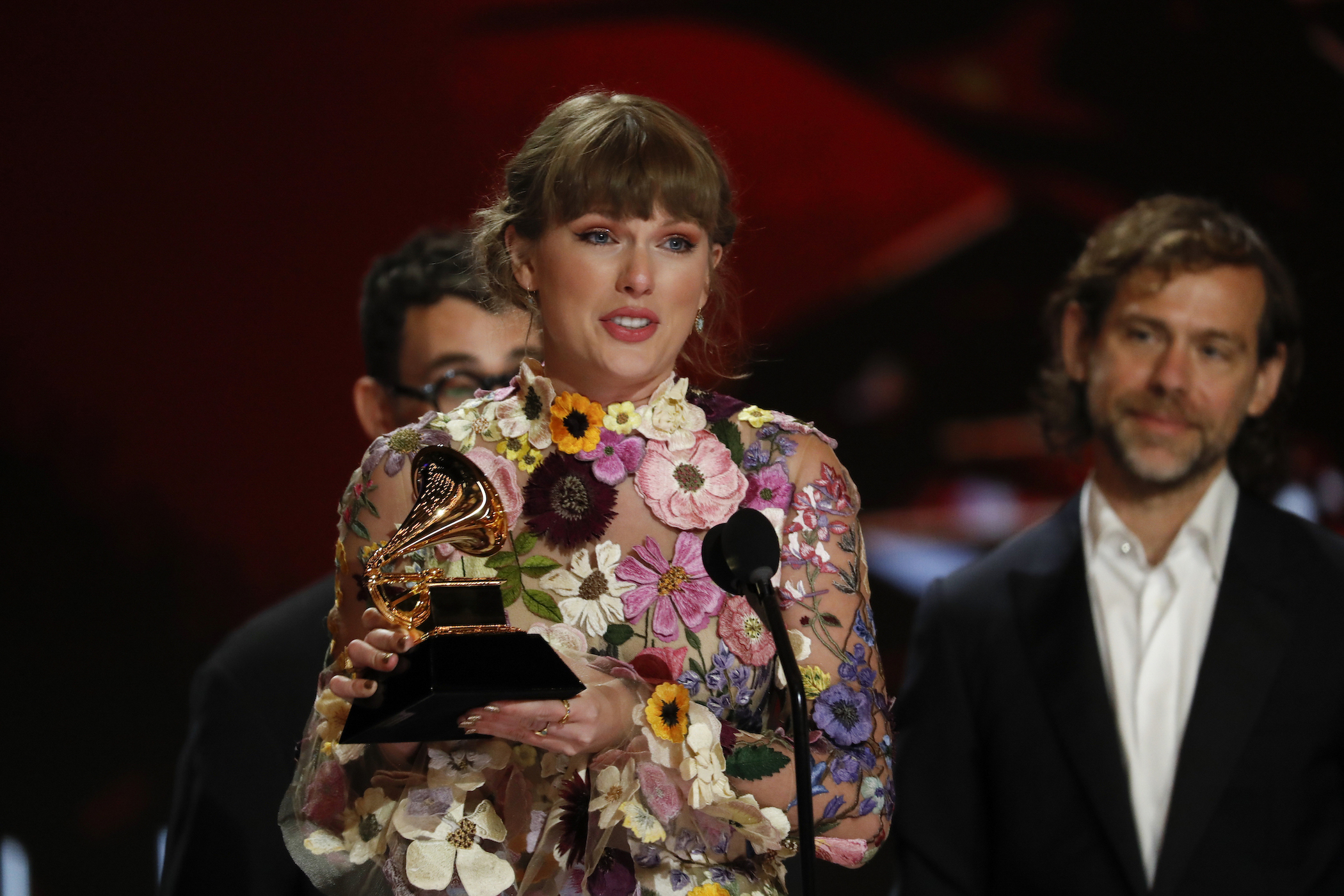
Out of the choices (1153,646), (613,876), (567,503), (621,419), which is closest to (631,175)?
(621,419)

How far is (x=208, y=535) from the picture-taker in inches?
122

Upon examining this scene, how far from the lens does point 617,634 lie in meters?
1.58

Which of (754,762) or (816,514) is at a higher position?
(816,514)

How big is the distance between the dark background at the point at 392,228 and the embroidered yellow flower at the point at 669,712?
72.8 inches

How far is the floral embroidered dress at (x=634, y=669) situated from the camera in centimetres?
147

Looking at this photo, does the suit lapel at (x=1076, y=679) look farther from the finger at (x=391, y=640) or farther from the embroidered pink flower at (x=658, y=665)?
the finger at (x=391, y=640)

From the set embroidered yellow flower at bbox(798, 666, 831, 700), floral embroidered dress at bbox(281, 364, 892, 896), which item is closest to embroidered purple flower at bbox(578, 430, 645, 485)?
floral embroidered dress at bbox(281, 364, 892, 896)

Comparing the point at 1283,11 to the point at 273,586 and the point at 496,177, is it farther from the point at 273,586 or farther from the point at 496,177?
the point at 273,586

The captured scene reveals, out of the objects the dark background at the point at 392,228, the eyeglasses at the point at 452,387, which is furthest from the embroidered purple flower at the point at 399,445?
the dark background at the point at 392,228

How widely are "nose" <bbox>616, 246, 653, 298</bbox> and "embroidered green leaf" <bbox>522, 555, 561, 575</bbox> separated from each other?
34cm

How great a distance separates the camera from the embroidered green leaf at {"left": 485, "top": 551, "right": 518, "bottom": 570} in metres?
1.61

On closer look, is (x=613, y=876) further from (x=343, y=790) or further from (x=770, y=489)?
(x=770, y=489)

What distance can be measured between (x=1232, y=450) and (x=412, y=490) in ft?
7.05

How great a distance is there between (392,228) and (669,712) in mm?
2063
